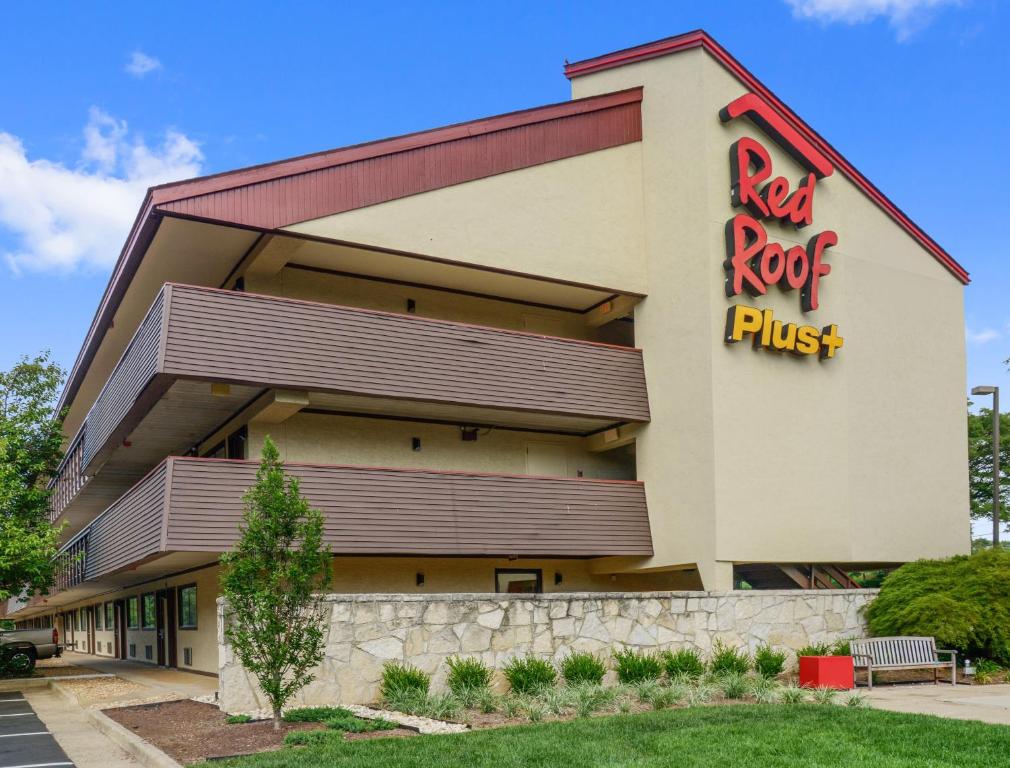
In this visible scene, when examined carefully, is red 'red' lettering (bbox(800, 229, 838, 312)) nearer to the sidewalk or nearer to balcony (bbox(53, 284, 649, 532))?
balcony (bbox(53, 284, 649, 532))

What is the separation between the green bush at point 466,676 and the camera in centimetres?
1561

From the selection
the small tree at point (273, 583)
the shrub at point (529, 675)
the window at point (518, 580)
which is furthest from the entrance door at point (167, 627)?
the small tree at point (273, 583)

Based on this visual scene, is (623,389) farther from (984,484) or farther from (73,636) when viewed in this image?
(73,636)

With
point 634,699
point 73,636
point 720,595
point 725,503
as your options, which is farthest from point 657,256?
point 73,636

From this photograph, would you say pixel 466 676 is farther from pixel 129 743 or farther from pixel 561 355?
pixel 561 355

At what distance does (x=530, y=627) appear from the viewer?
55.9ft

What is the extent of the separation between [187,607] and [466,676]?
39.8 feet

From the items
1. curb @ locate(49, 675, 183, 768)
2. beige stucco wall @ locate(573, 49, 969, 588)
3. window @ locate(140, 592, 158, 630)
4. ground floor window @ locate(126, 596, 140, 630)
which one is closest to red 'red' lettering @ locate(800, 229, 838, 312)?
beige stucco wall @ locate(573, 49, 969, 588)

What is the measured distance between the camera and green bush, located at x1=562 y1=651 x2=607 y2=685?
1670cm

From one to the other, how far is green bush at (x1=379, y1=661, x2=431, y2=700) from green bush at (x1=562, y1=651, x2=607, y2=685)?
8.13 feet

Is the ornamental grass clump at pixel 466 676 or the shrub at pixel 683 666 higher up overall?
the ornamental grass clump at pixel 466 676

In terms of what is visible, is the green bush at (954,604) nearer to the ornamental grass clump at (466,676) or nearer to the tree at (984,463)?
the ornamental grass clump at (466,676)

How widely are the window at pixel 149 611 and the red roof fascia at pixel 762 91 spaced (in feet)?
62.0

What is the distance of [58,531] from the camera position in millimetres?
23844
